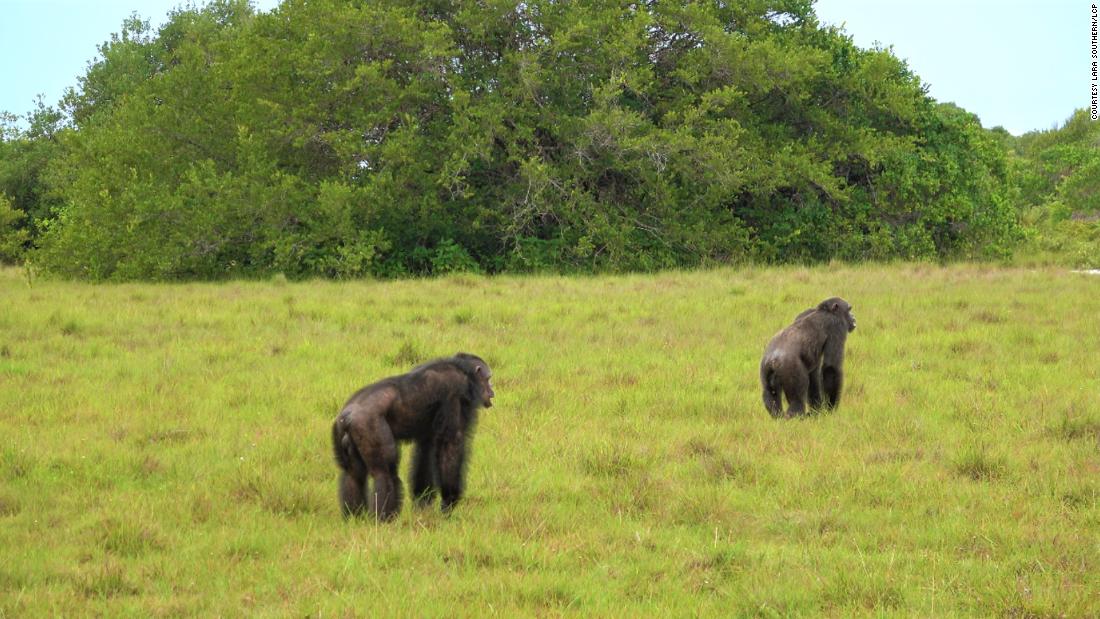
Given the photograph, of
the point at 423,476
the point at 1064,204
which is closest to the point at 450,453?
the point at 423,476

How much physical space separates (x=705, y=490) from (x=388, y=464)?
2.32m

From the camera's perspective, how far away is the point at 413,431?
676 centimetres

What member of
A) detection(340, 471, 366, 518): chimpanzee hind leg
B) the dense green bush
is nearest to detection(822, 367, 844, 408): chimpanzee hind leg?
detection(340, 471, 366, 518): chimpanzee hind leg

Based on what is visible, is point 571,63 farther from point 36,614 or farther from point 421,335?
point 36,614

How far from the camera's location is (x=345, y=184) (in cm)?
2369

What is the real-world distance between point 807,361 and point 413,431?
4359 mm

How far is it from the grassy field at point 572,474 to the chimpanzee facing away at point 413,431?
0.90 feet

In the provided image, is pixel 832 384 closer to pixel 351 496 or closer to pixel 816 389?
pixel 816 389

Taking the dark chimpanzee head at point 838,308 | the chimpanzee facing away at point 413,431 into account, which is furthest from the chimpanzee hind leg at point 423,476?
the dark chimpanzee head at point 838,308

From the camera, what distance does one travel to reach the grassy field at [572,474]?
18.4 feet

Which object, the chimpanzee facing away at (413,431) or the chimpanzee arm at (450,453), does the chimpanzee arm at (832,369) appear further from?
the chimpanzee arm at (450,453)

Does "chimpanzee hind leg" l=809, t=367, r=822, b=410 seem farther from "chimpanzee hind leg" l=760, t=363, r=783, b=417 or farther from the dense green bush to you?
the dense green bush

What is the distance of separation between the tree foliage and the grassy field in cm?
912

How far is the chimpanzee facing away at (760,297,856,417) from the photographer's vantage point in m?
9.45
